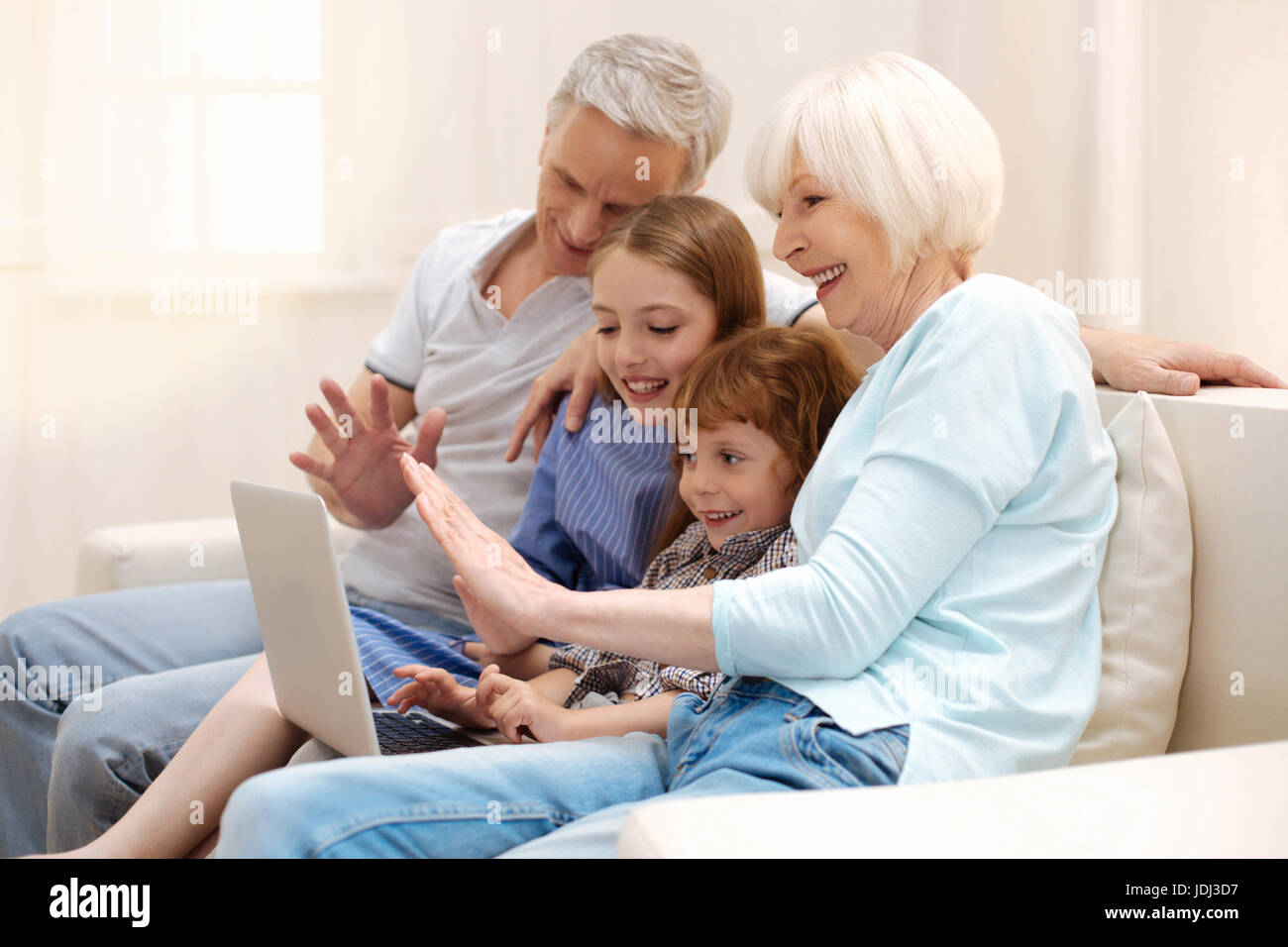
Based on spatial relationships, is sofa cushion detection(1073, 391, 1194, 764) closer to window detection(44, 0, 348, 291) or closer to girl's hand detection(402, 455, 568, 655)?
girl's hand detection(402, 455, 568, 655)

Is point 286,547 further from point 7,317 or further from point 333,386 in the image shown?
point 7,317

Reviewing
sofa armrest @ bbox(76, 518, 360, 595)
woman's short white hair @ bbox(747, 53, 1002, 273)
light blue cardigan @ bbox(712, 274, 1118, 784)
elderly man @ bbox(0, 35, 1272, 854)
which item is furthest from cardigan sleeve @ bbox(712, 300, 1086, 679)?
sofa armrest @ bbox(76, 518, 360, 595)

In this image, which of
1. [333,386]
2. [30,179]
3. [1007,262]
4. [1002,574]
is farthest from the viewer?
[30,179]

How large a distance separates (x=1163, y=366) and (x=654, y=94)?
0.76 metres

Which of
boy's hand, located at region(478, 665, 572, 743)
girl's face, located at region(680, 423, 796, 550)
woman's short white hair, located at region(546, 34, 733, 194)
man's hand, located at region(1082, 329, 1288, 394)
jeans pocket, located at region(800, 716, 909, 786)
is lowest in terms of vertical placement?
boy's hand, located at region(478, 665, 572, 743)

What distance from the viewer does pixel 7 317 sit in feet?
8.83

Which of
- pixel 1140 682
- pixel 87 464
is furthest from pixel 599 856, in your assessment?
pixel 87 464

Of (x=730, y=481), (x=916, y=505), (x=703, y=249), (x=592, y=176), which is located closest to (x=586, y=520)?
(x=730, y=481)

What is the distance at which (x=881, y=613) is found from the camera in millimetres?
979

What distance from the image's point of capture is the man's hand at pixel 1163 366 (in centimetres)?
122

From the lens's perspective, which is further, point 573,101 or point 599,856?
point 573,101

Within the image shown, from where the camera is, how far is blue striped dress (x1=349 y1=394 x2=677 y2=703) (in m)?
1.47

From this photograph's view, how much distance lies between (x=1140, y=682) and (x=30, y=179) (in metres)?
2.56

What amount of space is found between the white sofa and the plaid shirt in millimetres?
414
